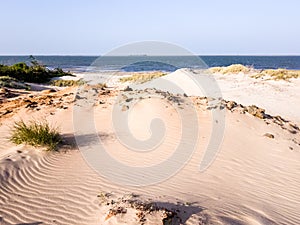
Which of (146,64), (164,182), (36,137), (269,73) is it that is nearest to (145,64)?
(146,64)

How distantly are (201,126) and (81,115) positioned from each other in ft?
10.2

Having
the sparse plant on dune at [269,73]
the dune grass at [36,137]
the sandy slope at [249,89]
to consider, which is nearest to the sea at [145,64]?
the sandy slope at [249,89]

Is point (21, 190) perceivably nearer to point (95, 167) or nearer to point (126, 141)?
point (95, 167)

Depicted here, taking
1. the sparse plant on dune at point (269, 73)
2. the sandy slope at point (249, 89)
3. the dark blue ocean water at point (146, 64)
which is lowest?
the dark blue ocean water at point (146, 64)

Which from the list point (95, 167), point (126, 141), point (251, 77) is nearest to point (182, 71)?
point (251, 77)

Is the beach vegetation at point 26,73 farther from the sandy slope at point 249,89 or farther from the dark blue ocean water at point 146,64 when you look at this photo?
the sandy slope at point 249,89

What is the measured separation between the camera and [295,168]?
7289mm

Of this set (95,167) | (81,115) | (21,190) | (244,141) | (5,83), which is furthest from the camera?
(5,83)

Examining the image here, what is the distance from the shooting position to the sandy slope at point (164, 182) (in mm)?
4508

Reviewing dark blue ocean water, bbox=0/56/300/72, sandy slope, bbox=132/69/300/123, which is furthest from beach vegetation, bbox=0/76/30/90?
sandy slope, bbox=132/69/300/123

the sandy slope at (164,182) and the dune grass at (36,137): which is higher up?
the dune grass at (36,137)

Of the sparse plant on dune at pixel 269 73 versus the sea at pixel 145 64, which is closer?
the sparse plant on dune at pixel 269 73

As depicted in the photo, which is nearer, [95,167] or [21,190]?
[21,190]

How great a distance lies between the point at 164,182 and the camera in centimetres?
566
